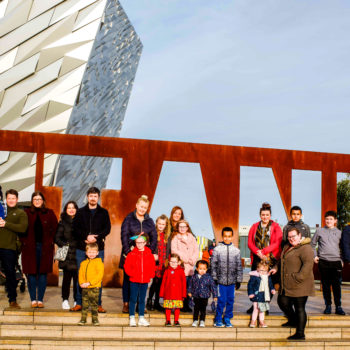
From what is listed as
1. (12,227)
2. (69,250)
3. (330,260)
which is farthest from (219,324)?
(12,227)

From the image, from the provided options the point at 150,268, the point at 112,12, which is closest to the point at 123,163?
the point at 150,268

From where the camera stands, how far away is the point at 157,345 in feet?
23.0

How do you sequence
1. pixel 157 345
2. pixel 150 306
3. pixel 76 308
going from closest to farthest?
pixel 157 345, pixel 76 308, pixel 150 306

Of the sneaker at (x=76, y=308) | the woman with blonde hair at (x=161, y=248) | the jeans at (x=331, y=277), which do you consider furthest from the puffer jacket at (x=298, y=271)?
the sneaker at (x=76, y=308)

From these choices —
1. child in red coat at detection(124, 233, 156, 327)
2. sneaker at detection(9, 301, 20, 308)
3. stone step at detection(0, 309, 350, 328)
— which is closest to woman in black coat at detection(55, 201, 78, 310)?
stone step at detection(0, 309, 350, 328)

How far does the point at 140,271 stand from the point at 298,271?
2.20 m

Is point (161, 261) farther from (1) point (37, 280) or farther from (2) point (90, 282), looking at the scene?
(1) point (37, 280)

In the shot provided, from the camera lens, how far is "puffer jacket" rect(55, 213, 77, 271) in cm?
817

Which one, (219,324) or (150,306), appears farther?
(150,306)

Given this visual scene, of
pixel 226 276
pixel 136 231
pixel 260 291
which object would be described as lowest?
pixel 260 291

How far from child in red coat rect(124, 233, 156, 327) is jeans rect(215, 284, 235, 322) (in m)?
1.02

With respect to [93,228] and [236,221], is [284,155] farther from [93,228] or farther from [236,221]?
[93,228]

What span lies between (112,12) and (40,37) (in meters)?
4.10

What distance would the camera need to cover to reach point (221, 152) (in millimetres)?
12617
